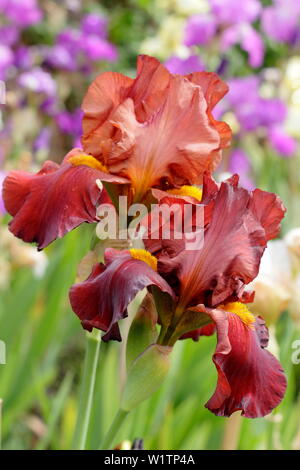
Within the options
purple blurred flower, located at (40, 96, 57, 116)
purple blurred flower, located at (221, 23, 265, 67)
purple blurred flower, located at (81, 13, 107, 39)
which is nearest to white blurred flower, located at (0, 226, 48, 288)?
purple blurred flower, located at (40, 96, 57, 116)

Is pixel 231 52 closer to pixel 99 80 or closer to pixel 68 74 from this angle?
pixel 68 74

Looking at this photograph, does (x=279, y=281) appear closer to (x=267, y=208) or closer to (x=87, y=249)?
(x=267, y=208)

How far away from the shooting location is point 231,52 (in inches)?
167

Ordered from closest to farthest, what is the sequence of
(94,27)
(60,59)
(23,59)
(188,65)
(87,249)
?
1. (87,249)
2. (188,65)
3. (23,59)
4. (60,59)
5. (94,27)

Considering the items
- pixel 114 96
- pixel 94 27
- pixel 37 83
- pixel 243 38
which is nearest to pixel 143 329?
pixel 114 96

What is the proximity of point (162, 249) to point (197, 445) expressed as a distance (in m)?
0.66

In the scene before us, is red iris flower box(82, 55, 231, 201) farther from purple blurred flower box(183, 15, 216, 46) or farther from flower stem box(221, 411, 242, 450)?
purple blurred flower box(183, 15, 216, 46)

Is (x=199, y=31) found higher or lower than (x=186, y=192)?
higher

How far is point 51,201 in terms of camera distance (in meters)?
0.66

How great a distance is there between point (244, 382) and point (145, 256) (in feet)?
0.47

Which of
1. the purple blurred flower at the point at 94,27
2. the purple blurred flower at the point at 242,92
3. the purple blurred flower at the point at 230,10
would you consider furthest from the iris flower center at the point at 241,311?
the purple blurred flower at the point at 94,27

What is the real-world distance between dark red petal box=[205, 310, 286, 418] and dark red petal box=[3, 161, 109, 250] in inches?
6.4

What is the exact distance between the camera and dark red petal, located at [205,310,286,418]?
0.60 meters

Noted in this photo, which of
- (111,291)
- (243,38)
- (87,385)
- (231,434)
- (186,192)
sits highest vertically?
(243,38)
